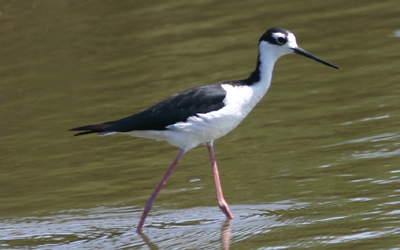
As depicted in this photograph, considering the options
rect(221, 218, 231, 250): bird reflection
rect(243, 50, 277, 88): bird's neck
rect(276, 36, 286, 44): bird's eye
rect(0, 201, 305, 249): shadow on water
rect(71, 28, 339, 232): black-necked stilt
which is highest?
rect(276, 36, 286, 44): bird's eye

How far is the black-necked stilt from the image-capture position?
22.0 feet

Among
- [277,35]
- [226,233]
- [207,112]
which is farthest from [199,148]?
[226,233]

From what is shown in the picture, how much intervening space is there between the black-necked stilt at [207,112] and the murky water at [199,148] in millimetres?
546

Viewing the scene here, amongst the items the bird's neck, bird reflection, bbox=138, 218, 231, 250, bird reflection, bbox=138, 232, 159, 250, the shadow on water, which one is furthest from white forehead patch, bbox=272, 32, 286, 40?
bird reflection, bbox=138, 232, 159, 250

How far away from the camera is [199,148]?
29.6ft

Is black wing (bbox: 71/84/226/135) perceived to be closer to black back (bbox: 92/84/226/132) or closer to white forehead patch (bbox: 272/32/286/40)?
black back (bbox: 92/84/226/132)

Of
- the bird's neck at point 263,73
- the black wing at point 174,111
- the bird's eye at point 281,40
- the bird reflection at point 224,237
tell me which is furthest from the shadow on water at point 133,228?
the bird's eye at point 281,40

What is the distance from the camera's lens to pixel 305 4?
46.6 ft

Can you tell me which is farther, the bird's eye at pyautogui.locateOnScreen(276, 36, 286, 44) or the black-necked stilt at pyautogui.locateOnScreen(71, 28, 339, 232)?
the bird's eye at pyautogui.locateOnScreen(276, 36, 286, 44)

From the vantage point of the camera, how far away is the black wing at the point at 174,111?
6715 millimetres

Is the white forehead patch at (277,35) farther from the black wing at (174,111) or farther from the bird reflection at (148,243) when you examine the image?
the bird reflection at (148,243)

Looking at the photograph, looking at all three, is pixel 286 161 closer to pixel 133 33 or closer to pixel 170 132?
pixel 170 132

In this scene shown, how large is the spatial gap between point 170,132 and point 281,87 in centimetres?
388

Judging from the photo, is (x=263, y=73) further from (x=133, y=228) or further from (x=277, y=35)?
(x=133, y=228)
